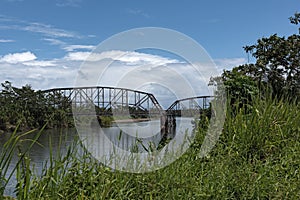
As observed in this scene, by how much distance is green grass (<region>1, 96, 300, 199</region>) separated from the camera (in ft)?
7.64

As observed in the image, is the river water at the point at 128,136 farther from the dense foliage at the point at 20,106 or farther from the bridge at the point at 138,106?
the dense foliage at the point at 20,106

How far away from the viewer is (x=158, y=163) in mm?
2965

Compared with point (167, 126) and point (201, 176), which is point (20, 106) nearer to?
point (167, 126)

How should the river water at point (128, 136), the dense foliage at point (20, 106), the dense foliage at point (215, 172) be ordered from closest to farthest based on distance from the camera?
the dense foliage at point (215, 172), the river water at point (128, 136), the dense foliage at point (20, 106)


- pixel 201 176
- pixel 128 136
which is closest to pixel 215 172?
pixel 201 176

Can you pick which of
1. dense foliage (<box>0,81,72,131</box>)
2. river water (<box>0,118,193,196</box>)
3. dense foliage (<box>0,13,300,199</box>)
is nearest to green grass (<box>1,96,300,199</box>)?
dense foliage (<box>0,13,300,199</box>)

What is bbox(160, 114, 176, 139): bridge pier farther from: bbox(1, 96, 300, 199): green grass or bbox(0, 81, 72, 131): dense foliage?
bbox(0, 81, 72, 131): dense foliage

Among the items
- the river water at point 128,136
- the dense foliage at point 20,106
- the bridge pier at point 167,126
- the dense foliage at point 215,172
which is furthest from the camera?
Answer: the dense foliage at point 20,106

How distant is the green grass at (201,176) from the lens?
91.7 inches

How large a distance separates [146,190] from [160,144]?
1.07 metres

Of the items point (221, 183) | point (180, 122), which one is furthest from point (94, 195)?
point (180, 122)

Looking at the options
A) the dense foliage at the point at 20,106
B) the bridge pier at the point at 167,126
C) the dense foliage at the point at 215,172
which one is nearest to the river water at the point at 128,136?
the bridge pier at the point at 167,126

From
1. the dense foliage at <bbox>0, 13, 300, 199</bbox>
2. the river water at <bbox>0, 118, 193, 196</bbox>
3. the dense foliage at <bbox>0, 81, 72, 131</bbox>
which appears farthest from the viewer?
the dense foliage at <bbox>0, 81, 72, 131</bbox>

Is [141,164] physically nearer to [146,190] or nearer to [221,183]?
[146,190]
